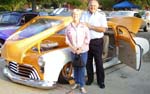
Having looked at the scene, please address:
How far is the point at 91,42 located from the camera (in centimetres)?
716

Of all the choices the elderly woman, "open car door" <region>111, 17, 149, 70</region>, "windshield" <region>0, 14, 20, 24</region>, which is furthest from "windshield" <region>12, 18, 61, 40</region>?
"windshield" <region>0, 14, 20, 24</region>

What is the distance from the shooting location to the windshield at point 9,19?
13452 mm

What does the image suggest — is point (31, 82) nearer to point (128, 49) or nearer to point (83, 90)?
point (83, 90)

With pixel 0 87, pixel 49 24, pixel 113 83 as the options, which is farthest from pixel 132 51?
pixel 0 87

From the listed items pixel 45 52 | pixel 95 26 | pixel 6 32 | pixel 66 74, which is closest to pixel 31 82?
pixel 45 52

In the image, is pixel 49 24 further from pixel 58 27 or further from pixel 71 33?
pixel 71 33

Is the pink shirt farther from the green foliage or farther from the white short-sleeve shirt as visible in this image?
the green foliage

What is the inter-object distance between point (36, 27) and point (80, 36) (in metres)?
1.84

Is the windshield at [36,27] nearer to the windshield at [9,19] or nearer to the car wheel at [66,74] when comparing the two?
the car wheel at [66,74]

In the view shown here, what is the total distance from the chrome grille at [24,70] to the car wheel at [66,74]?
628 mm

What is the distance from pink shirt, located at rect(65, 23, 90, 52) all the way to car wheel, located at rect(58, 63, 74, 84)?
2.57 feet

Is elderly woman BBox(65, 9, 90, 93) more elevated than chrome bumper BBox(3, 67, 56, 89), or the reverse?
elderly woman BBox(65, 9, 90, 93)

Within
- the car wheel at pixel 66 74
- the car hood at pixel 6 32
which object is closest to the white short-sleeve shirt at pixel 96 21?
the car wheel at pixel 66 74

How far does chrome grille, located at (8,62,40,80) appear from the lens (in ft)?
23.5
